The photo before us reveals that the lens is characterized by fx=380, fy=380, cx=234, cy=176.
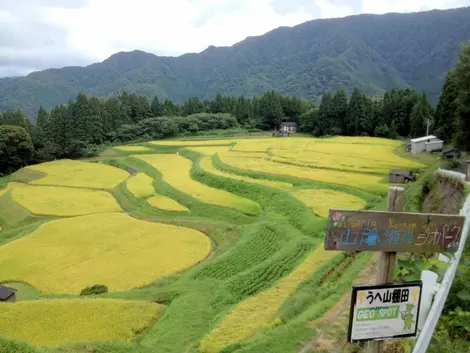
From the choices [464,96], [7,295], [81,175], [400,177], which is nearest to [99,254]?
[7,295]

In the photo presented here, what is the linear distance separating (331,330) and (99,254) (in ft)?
52.4

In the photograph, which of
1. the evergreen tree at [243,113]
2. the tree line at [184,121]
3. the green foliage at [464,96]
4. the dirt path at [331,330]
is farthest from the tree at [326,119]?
the dirt path at [331,330]

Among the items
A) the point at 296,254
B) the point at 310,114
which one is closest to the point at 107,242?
the point at 296,254

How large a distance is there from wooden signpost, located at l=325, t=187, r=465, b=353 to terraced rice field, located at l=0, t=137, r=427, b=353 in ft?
18.1

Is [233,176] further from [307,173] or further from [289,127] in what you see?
[289,127]

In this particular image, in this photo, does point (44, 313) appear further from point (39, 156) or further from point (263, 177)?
point (39, 156)

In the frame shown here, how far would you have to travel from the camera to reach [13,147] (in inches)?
2074

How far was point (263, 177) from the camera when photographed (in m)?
34.8

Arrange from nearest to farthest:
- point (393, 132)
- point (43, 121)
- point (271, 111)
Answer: point (393, 132), point (43, 121), point (271, 111)

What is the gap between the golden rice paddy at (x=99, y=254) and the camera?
739 inches

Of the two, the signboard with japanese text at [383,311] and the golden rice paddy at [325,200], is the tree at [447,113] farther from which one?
the signboard with japanese text at [383,311]

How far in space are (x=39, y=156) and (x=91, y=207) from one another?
3200 cm

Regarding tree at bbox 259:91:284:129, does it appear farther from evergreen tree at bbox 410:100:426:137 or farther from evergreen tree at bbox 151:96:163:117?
evergreen tree at bbox 410:100:426:137

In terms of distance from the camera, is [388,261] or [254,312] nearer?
[388,261]
